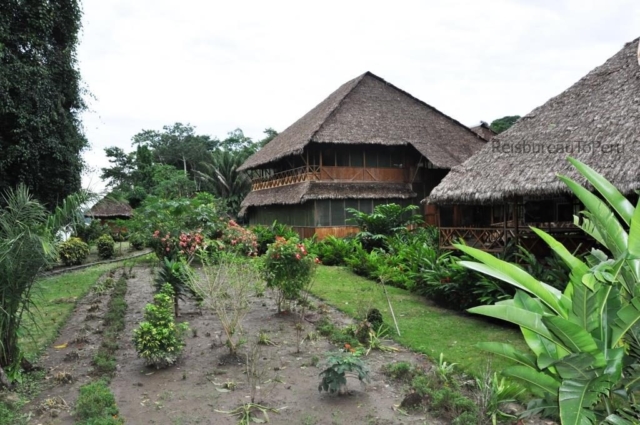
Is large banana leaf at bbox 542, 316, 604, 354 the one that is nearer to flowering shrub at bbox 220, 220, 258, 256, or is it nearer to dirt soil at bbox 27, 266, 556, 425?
dirt soil at bbox 27, 266, 556, 425

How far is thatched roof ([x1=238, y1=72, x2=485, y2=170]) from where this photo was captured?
766 inches

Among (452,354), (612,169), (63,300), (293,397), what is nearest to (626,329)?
(293,397)

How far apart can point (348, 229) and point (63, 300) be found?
1168 cm

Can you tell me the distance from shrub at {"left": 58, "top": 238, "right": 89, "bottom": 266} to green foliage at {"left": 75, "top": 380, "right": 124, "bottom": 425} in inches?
561

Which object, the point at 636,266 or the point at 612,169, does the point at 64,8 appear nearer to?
the point at 612,169

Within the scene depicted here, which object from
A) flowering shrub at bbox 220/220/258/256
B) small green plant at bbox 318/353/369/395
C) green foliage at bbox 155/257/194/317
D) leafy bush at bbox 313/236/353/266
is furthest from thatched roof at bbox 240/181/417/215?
small green plant at bbox 318/353/369/395

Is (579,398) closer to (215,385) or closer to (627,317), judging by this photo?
(627,317)

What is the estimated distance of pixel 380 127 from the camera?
20469 mm

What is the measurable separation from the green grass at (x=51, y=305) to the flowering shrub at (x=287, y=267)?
3215 millimetres

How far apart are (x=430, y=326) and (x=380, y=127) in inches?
565

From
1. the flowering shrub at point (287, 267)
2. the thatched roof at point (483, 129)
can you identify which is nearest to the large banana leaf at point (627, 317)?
the flowering shrub at point (287, 267)

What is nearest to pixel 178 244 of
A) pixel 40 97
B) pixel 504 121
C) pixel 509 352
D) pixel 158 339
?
pixel 158 339

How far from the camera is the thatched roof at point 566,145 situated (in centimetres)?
786

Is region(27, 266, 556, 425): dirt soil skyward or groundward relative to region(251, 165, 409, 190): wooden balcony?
groundward
